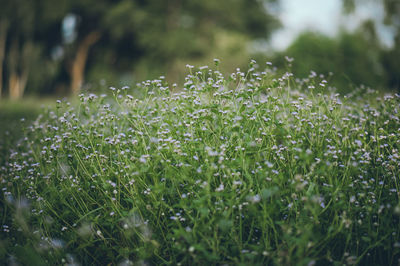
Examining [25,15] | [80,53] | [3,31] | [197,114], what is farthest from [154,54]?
[197,114]

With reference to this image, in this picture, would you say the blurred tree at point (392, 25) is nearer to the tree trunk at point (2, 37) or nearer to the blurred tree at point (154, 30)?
the blurred tree at point (154, 30)

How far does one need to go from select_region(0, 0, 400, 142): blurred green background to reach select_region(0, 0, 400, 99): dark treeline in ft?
0.25

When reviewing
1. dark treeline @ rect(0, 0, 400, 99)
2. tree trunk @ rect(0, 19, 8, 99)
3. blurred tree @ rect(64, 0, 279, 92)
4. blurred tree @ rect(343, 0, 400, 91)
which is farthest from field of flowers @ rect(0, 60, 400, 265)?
tree trunk @ rect(0, 19, 8, 99)

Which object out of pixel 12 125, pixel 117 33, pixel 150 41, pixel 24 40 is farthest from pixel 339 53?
pixel 12 125

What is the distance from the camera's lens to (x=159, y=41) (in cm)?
2641

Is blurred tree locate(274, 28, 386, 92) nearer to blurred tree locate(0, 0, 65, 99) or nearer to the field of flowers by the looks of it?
blurred tree locate(0, 0, 65, 99)

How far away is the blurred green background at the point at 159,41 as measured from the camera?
26.0 metres

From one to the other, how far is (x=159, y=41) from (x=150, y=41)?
0.69m

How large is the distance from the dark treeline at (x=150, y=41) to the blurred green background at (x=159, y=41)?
3.0 inches

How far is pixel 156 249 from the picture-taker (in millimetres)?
2709

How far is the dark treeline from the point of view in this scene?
26234 millimetres

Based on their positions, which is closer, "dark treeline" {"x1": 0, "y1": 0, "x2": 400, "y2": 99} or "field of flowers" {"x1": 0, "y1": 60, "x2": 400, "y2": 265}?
"field of flowers" {"x1": 0, "y1": 60, "x2": 400, "y2": 265}

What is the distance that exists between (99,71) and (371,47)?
2227 centimetres

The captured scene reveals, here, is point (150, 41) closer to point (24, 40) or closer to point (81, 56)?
point (81, 56)
